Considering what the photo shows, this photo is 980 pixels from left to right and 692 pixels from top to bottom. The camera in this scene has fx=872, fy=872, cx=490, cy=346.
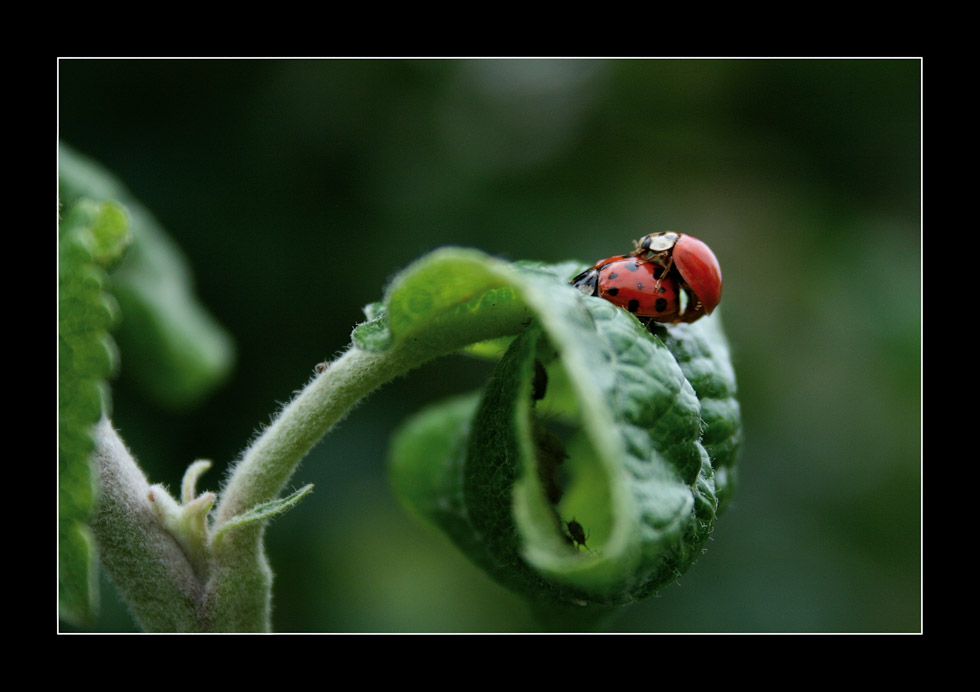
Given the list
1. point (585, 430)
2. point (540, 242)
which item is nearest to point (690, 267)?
point (585, 430)

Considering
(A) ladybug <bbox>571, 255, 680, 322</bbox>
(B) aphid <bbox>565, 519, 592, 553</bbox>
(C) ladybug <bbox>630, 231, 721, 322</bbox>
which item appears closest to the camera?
(B) aphid <bbox>565, 519, 592, 553</bbox>

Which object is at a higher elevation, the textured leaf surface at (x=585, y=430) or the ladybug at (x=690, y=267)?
the ladybug at (x=690, y=267)

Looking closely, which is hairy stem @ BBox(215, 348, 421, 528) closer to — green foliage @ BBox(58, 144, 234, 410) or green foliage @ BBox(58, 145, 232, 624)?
green foliage @ BBox(58, 145, 232, 624)

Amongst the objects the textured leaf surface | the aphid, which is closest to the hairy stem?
the textured leaf surface

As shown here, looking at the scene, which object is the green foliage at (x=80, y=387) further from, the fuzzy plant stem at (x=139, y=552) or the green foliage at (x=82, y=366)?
the fuzzy plant stem at (x=139, y=552)

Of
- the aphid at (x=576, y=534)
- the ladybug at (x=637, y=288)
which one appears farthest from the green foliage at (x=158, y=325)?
the aphid at (x=576, y=534)
